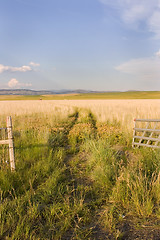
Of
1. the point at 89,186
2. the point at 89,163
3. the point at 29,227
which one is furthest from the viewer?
the point at 89,163

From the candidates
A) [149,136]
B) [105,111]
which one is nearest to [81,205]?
[149,136]

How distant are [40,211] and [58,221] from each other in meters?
0.44

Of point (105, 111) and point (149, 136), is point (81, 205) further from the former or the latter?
point (105, 111)

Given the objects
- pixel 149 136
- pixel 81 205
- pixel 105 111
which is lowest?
pixel 81 205

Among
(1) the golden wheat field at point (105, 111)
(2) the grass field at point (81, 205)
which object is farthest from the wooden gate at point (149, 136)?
(2) the grass field at point (81, 205)

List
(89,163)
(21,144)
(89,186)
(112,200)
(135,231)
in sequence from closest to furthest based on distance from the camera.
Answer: (135,231)
(112,200)
(89,186)
(89,163)
(21,144)

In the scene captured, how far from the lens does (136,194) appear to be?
3.23 m

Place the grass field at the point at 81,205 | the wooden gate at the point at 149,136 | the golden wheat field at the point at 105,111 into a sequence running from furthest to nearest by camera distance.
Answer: the golden wheat field at the point at 105,111
the wooden gate at the point at 149,136
the grass field at the point at 81,205

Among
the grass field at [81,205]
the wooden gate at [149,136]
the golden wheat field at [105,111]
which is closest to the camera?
the grass field at [81,205]

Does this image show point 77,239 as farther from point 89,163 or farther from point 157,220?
point 89,163

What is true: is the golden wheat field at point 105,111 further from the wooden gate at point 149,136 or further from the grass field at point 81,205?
the grass field at point 81,205

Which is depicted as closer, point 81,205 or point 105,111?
point 81,205

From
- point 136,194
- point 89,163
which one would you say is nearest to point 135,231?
point 136,194

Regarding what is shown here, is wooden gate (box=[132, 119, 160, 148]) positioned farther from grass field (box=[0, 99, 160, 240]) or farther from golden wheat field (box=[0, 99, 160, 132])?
grass field (box=[0, 99, 160, 240])
